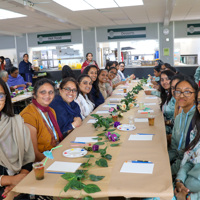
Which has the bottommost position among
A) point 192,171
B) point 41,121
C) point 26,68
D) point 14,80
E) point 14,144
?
point 192,171

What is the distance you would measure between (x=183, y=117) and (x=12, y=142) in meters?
1.46

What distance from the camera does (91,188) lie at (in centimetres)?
132

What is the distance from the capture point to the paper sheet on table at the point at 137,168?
5.01 ft

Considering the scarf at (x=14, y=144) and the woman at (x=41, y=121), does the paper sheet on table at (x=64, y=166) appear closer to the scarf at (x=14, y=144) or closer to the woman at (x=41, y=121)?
the scarf at (x=14, y=144)

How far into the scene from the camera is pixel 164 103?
344 centimetres

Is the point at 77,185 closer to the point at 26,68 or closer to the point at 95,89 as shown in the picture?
the point at 95,89

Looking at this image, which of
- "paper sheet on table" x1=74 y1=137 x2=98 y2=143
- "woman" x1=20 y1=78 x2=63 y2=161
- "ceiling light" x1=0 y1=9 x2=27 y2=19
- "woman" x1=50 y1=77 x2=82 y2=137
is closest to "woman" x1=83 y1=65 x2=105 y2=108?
"woman" x1=50 y1=77 x2=82 y2=137

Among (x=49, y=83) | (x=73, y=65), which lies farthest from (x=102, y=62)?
(x=49, y=83)

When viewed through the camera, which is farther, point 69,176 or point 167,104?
point 167,104

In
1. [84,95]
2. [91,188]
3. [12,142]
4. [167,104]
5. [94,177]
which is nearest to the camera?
[91,188]

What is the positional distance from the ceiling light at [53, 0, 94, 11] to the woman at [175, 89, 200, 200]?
14.8ft

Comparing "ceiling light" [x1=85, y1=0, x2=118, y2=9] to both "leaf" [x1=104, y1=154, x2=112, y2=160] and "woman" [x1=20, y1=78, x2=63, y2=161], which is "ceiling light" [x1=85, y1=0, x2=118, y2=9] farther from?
"leaf" [x1=104, y1=154, x2=112, y2=160]

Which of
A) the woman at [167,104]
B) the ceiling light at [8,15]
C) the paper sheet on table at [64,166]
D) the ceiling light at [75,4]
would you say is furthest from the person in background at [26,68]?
the paper sheet on table at [64,166]

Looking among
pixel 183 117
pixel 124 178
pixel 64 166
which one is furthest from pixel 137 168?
pixel 183 117
